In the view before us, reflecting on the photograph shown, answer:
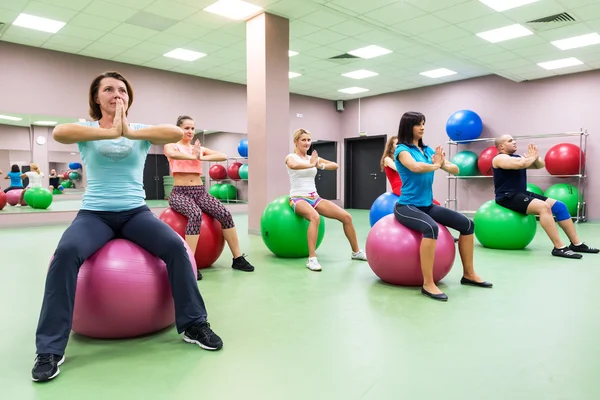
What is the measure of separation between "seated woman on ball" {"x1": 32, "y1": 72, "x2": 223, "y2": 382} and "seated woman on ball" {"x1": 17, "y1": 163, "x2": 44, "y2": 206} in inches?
274

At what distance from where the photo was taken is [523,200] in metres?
4.50

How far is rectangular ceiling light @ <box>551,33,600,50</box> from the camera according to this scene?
6.64 m

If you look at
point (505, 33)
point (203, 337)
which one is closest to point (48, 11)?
point (203, 337)

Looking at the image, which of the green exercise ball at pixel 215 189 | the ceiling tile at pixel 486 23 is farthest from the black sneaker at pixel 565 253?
the green exercise ball at pixel 215 189

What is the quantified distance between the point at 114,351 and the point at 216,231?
1.76m

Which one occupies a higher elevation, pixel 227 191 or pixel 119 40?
pixel 119 40

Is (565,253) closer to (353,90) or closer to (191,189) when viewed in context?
(191,189)

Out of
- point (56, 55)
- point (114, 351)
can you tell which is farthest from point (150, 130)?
point (56, 55)

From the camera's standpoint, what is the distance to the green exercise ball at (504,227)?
4.69m

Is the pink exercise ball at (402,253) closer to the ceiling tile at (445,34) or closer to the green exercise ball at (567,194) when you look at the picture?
the ceiling tile at (445,34)

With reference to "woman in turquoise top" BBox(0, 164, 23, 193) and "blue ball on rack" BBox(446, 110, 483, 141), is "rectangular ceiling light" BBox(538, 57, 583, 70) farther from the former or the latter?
"woman in turquoise top" BBox(0, 164, 23, 193)

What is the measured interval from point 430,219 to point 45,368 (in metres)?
2.37

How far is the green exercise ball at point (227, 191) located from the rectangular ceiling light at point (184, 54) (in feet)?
10.2

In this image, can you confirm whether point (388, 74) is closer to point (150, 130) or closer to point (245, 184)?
point (245, 184)
